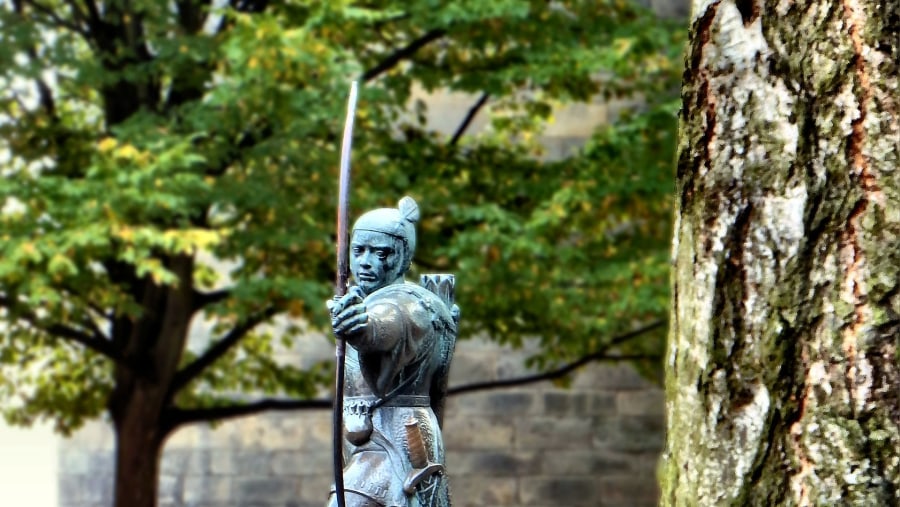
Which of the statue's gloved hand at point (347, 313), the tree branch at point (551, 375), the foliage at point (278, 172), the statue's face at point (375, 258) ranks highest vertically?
the foliage at point (278, 172)

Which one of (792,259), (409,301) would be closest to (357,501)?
(409,301)

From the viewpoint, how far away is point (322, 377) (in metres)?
16.1

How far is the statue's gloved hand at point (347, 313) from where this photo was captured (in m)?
6.04

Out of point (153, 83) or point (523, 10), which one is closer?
point (523, 10)

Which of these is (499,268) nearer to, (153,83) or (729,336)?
(153,83)

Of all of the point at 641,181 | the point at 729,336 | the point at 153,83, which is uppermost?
the point at 153,83

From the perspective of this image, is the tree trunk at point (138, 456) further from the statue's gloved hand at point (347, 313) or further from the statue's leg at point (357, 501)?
the statue's gloved hand at point (347, 313)

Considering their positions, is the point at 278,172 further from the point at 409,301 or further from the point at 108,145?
the point at 409,301

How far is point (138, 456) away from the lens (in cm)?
1452

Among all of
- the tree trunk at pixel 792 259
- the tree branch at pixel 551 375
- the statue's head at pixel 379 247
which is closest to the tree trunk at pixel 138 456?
the tree branch at pixel 551 375

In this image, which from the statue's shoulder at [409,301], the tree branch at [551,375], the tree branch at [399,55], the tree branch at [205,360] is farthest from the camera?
the tree branch at [551,375]

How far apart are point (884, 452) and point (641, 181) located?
8.13 meters

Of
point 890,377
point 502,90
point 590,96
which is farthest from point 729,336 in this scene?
point 590,96

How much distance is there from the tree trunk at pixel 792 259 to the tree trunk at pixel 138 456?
923 cm
